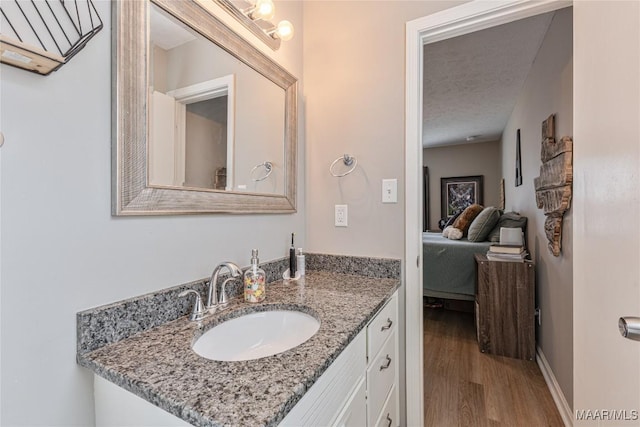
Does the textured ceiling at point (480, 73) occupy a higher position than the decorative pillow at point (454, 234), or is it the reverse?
the textured ceiling at point (480, 73)

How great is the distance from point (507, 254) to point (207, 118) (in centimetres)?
233

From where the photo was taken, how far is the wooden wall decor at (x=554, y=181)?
60.2 inches

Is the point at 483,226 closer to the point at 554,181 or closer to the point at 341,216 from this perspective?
the point at 554,181

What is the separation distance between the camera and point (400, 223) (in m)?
1.38

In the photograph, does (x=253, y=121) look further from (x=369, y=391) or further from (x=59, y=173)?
(x=369, y=391)

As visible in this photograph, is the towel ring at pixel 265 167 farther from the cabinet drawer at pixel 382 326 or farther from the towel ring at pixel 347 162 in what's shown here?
the cabinet drawer at pixel 382 326

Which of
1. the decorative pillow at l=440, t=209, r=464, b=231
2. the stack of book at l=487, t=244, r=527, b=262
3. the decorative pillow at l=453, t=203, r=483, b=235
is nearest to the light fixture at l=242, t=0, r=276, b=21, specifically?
the stack of book at l=487, t=244, r=527, b=262

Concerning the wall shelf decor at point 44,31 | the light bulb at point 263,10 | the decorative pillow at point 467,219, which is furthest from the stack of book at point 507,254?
the wall shelf decor at point 44,31

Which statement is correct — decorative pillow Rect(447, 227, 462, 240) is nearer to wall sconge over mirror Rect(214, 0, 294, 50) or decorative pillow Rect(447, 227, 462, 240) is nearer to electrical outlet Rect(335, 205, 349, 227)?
electrical outlet Rect(335, 205, 349, 227)

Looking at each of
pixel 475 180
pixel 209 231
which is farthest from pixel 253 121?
pixel 475 180

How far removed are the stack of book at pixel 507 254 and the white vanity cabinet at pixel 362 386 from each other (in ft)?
4.65

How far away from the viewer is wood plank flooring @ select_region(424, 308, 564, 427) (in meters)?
1.58

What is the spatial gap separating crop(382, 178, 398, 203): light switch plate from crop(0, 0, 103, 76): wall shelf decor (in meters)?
1.16

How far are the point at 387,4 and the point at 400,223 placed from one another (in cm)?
109
